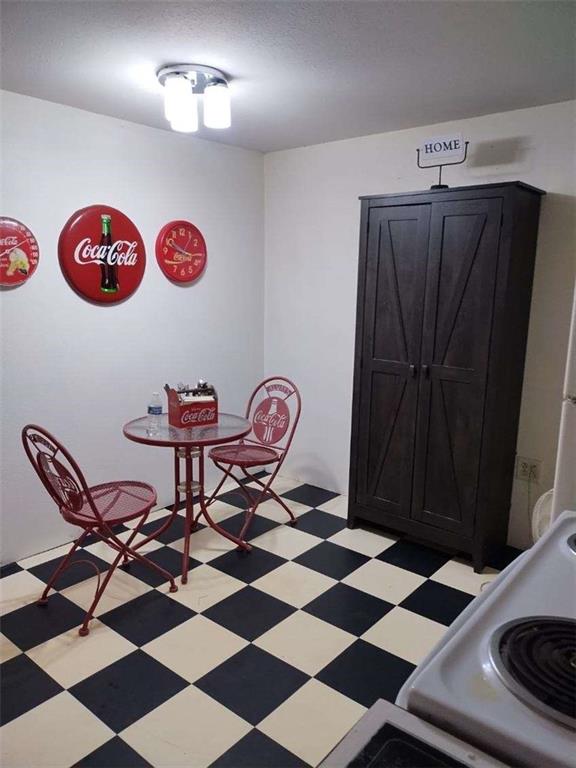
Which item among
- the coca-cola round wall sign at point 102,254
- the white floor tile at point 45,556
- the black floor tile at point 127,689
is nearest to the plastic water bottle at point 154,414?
the coca-cola round wall sign at point 102,254

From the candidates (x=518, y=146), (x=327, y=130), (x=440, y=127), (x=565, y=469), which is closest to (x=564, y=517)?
(x=565, y=469)

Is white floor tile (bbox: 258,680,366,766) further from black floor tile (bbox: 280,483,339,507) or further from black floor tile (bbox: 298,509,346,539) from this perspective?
black floor tile (bbox: 280,483,339,507)

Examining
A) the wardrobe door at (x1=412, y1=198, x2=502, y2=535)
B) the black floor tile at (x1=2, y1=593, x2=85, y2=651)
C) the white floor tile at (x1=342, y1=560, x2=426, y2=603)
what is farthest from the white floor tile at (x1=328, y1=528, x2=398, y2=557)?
the black floor tile at (x1=2, y1=593, x2=85, y2=651)

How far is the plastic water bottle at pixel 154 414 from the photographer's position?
2.90 metres

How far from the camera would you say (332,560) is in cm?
302

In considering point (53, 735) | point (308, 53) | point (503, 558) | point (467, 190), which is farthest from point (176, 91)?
point (503, 558)

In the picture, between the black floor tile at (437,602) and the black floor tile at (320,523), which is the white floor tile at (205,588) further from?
the black floor tile at (437,602)

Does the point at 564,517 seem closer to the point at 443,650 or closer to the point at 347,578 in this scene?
the point at 443,650

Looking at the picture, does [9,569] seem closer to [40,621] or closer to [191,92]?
[40,621]

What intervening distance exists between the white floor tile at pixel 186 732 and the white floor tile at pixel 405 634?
2.35 ft

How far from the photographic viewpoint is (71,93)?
2.70 m

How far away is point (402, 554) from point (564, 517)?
1.83 meters

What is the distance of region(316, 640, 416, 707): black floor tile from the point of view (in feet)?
6.66

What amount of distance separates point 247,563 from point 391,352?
56.1 inches
